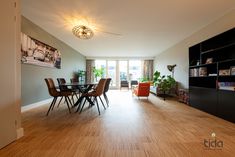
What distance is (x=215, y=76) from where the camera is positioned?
12.5ft

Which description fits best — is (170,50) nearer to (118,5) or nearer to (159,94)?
(159,94)

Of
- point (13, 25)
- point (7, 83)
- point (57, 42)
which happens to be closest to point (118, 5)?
point (13, 25)

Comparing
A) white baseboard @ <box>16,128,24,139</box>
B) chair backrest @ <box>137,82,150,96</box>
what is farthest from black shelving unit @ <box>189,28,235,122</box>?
white baseboard @ <box>16,128,24,139</box>

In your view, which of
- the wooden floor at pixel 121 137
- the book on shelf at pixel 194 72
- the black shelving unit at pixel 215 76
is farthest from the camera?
the book on shelf at pixel 194 72

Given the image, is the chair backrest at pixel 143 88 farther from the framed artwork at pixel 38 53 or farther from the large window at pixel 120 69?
the large window at pixel 120 69

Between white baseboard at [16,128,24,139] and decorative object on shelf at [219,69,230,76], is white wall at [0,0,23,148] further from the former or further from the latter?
decorative object on shelf at [219,69,230,76]

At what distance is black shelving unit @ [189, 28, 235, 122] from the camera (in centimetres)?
321

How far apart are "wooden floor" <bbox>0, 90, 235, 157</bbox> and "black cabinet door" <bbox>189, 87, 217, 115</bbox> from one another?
1.66ft

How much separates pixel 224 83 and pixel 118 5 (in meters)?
2.89

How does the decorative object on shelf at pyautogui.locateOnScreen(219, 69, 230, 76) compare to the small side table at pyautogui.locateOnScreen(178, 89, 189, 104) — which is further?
the small side table at pyautogui.locateOnScreen(178, 89, 189, 104)

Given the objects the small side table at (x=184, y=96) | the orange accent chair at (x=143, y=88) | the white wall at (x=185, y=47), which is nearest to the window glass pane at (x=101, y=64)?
the white wall at (x=185, y=47)

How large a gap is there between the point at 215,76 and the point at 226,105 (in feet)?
2.83

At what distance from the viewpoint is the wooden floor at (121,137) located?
1822 millimetres

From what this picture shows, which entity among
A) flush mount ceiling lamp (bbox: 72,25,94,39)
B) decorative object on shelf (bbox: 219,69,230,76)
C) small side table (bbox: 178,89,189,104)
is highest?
flush mount ceiling lamp (bbox: 72,25,94,39)
